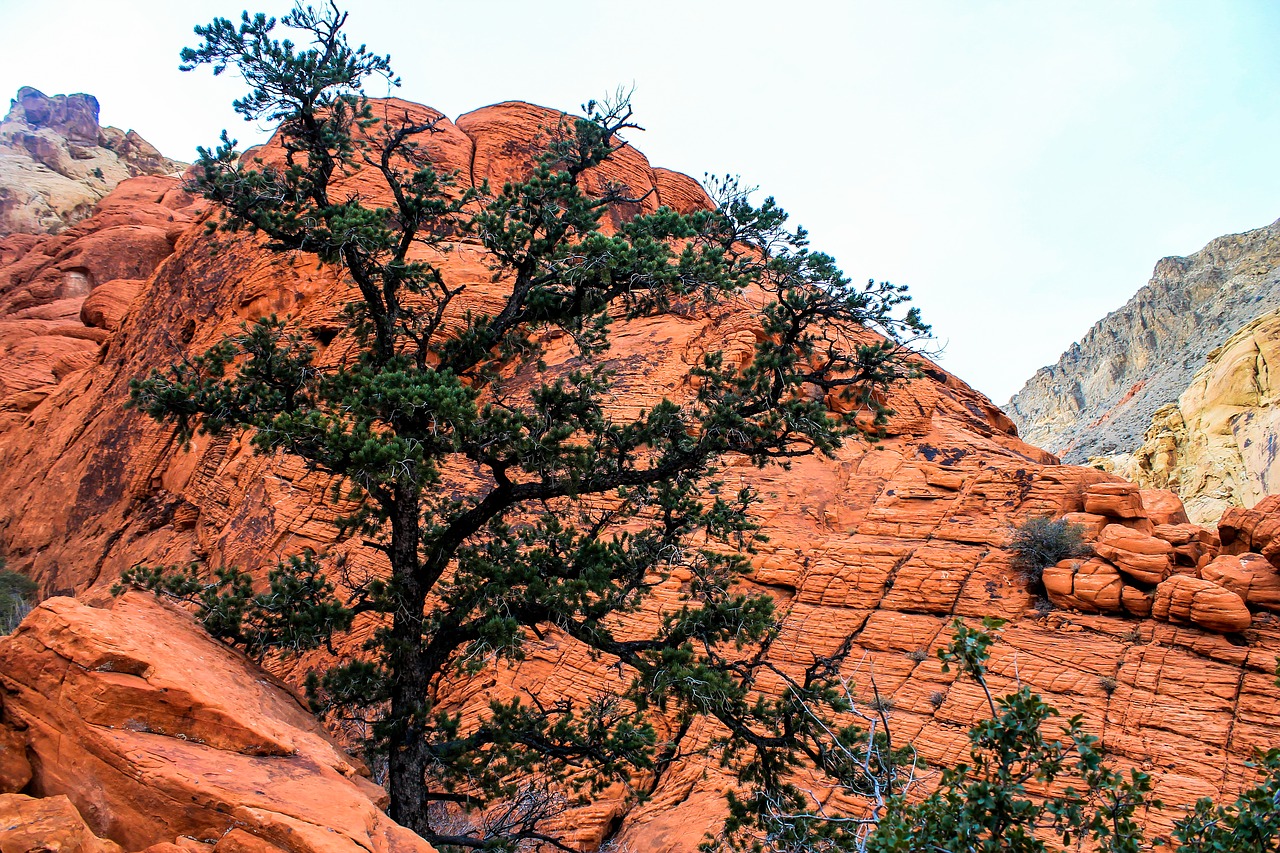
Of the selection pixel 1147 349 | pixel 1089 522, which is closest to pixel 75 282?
pixel 1089 522

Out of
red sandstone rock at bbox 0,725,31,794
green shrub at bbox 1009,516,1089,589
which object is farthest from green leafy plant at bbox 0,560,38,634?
green shrub at bbox 1009,516,1089,589

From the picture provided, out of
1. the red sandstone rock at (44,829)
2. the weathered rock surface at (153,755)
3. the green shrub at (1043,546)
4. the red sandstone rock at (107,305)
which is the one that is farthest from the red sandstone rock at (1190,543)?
the red sandstone rock at (107,305)

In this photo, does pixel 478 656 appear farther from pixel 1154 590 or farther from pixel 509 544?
pixel 1154 590

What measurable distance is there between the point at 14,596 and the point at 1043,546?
67.8 feet

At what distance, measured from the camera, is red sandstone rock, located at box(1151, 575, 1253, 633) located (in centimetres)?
1041

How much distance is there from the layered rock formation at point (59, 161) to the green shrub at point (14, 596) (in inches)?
1561

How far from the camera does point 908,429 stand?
1691 centimetres

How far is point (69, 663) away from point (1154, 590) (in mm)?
13530

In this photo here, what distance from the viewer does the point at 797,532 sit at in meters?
14.4

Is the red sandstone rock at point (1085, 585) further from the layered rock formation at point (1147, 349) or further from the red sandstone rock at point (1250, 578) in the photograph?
the layered rock formation at point (1147, 349)

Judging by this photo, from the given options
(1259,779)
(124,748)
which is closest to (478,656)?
(124,748)

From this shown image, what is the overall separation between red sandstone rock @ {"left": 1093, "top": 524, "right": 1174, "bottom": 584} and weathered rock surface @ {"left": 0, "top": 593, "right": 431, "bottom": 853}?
11.5 m

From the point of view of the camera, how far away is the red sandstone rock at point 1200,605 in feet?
34.1

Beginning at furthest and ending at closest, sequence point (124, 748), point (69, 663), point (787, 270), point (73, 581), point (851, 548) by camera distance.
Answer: point (73, 581), point (851, 548), point (787, 270), point (69, 663), point (124, 748)
